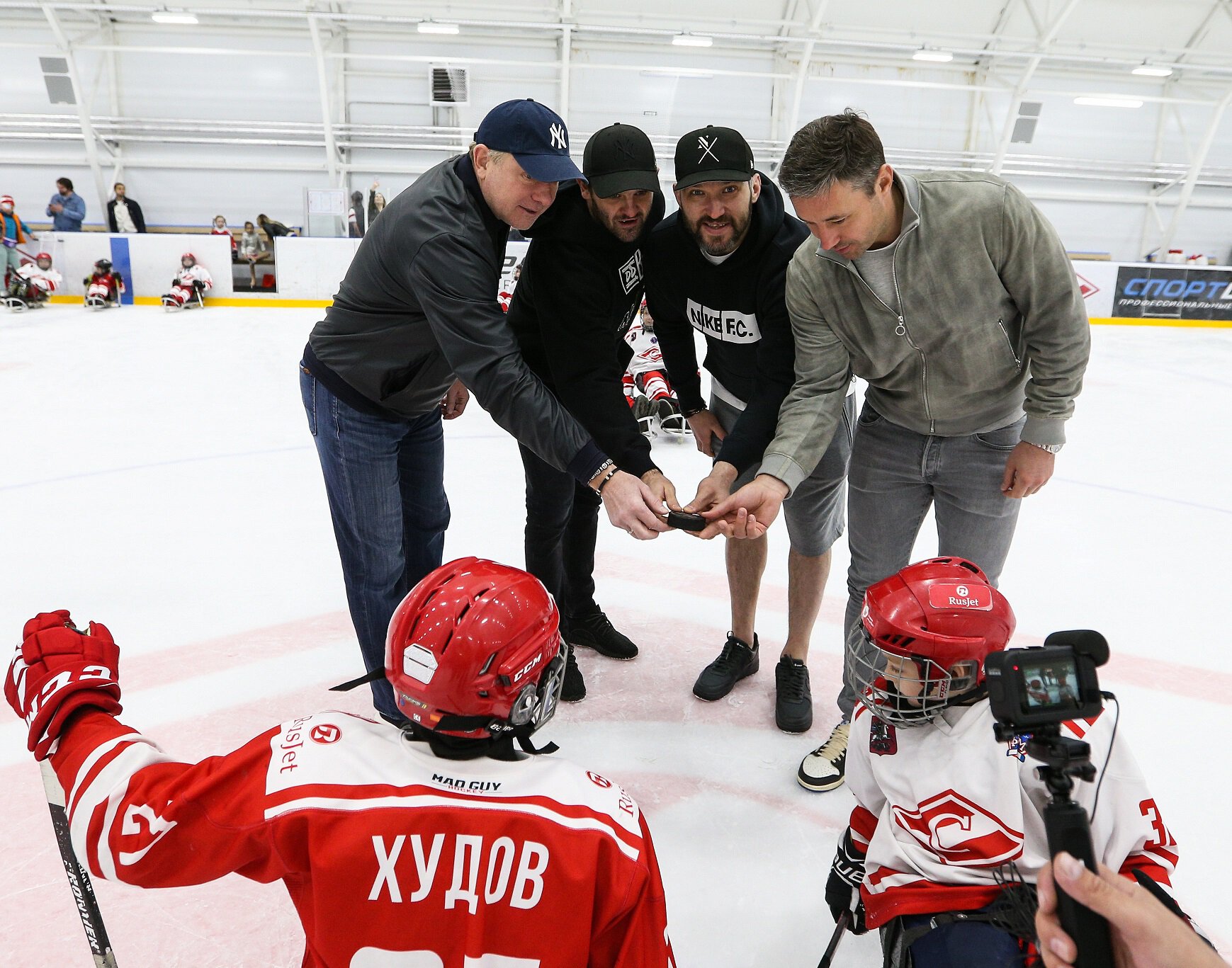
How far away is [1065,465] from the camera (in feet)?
16.9

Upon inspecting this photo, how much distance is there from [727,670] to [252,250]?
37.0 ft

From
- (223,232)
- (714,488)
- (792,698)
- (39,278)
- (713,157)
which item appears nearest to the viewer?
(713,157)

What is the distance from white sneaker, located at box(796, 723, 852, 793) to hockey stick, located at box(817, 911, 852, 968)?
24.9 inches

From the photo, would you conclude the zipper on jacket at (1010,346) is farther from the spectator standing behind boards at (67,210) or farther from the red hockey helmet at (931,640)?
the spectator standing behind boards at (67,210)

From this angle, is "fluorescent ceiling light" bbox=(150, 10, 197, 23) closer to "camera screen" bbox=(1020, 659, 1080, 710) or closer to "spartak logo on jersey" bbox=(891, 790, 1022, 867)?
"spartak logo on jersey" bbox=(891, 790, 1022, 867)

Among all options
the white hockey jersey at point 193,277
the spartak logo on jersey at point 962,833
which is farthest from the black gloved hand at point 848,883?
the white hockey jersey at point 193,277

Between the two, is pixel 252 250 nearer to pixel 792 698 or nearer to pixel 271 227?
pixel 271 227

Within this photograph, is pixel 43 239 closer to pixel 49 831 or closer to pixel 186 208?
pixel 186 208

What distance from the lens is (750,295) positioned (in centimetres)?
222

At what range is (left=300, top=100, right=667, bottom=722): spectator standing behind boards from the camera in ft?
6.06

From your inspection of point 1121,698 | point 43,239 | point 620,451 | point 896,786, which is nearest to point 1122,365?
point 1121,698

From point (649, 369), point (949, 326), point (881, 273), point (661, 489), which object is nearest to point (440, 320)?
point (661, 489)

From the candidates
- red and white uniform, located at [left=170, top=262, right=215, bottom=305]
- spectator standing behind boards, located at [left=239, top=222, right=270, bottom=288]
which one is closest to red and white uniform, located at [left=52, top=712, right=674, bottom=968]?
red and white uniform, located at [left=170, top=262, right=215, bottom=305]

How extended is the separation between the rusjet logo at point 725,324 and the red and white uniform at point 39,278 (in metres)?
10.9
